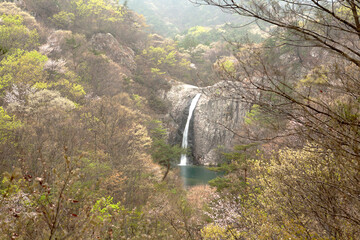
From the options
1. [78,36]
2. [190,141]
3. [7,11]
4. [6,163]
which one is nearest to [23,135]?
[6,163]

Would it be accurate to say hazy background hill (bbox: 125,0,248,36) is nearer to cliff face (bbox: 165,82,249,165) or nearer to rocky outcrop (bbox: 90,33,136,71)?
rocky outcrop (bbox: 90,33,136,71)

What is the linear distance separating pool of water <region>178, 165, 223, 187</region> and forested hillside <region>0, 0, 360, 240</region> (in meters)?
1.35

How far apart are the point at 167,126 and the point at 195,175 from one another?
26.8 ft

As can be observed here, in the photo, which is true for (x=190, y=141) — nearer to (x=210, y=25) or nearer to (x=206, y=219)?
(x=206, y=219)

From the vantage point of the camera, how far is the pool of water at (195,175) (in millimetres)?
19297

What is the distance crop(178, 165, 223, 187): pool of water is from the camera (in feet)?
63.3

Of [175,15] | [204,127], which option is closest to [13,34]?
[204,127]

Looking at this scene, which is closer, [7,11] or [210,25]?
[7,11]

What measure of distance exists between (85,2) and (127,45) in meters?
7.91

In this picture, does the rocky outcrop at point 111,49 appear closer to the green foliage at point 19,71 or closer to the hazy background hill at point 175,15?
the green foliage at point 19,71

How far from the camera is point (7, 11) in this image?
16219 mm

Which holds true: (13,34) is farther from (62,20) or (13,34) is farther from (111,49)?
(111,49)

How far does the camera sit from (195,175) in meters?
21.8

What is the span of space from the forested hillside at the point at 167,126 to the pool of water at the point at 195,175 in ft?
4.42
